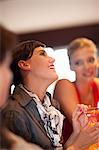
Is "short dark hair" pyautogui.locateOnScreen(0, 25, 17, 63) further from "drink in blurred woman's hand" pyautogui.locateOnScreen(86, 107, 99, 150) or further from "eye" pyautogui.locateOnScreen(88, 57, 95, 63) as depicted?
"eye" pyautogui.locateOnScreen(88, 57, 95, 63)

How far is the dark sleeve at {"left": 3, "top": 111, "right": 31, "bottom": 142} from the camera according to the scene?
73 centimetres

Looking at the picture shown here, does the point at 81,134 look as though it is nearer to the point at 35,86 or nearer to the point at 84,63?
the point at 35,86

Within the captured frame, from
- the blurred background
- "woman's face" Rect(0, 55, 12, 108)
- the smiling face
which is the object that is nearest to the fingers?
the smiling face

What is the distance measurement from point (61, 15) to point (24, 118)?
1.16 m

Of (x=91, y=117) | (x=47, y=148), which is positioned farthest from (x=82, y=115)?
(x=47, y=148)

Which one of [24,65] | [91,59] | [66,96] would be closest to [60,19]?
[91,59]

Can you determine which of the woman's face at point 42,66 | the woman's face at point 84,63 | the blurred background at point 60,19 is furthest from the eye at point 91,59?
the blurred background at point 60,19

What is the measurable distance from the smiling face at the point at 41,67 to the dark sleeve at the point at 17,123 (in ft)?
0.41

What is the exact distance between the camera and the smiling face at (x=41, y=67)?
0.84 metres

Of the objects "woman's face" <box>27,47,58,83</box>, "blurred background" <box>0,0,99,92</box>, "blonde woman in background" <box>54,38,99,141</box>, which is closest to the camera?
"woman's face" <box>27,47,58,83</box>

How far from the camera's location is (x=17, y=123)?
761 millimetres

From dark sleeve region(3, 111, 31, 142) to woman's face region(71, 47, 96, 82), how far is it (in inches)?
17.9

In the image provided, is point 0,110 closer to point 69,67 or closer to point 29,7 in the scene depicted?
point 69,67

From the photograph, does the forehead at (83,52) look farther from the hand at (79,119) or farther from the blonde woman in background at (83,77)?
the hand at (79,119)
